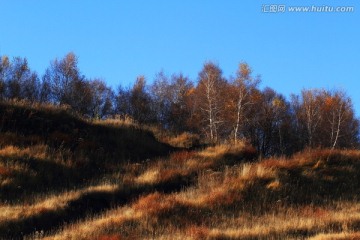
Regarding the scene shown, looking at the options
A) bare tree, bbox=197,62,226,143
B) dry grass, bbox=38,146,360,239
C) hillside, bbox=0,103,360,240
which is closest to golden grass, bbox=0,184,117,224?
hillside, bbox=0,103,360,240

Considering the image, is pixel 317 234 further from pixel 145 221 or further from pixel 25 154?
pixel 25 154

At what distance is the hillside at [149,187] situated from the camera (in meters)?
9.70

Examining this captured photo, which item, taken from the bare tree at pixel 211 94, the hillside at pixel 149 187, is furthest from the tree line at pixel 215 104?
the hillside at pixel 149 187

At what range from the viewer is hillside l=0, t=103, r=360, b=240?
9.70m

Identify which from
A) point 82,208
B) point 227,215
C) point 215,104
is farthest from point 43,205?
point 215,104

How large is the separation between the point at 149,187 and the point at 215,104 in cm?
3269

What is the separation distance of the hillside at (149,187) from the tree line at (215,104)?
2725cm

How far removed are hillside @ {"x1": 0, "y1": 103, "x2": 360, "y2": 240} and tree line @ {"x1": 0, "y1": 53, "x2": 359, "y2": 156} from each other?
27246 mm

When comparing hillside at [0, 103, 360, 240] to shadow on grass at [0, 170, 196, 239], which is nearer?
shadow on grass at [0, 170, 196, 239]

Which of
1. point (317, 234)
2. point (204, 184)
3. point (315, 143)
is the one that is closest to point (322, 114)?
point (315, 143)

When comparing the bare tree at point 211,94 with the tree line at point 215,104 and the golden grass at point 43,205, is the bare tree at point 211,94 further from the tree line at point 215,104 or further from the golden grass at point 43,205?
the golden grass at point 43,205

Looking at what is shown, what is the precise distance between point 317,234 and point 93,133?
10.6m

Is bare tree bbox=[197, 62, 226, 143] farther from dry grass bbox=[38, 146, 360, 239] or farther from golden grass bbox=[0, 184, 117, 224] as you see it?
golden grass bbox=[0, 184, 117, 224]

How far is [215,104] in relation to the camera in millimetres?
45406
